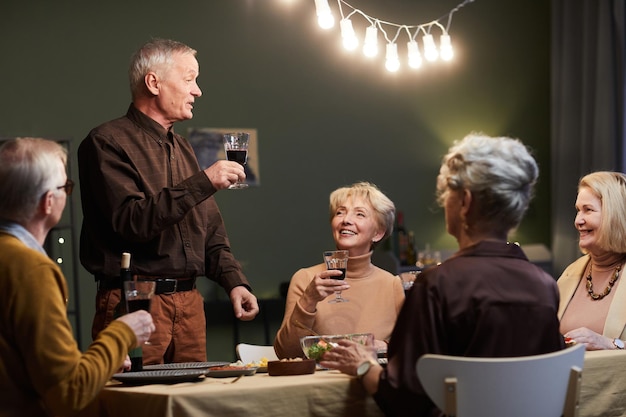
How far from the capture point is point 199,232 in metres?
3.43

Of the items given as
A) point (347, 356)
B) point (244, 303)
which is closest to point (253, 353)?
point (244, 303)

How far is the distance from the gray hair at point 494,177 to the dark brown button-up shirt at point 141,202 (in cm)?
111

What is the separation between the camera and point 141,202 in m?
3.17

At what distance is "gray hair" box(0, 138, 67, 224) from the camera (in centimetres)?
215

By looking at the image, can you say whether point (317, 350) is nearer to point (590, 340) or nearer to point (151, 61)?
point (590, 340)

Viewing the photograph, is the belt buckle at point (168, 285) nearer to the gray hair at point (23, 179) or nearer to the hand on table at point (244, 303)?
the hand on table at point (244, 303)

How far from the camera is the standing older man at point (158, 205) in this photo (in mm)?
3158

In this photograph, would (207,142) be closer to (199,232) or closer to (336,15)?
(336,15)

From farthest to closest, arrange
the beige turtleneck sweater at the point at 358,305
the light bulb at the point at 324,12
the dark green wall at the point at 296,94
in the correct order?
1. the dark green wall at the point at 296,94
2. the light bulb at the point at 324,12
3. the beige turtleneck sweater at the point at 358,305

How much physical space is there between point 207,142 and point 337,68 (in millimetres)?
1248

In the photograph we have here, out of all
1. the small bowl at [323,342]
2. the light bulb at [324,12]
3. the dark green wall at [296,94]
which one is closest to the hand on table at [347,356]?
the small bowl at [323,342]

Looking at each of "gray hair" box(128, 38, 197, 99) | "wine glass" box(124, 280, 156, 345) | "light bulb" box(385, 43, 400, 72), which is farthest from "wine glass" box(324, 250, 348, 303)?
"light bulb" box(385, 43, 400, 72)

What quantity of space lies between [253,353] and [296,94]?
13.2ft

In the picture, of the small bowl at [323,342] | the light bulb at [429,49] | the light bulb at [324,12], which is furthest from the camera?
the light bulb at [429,49]
